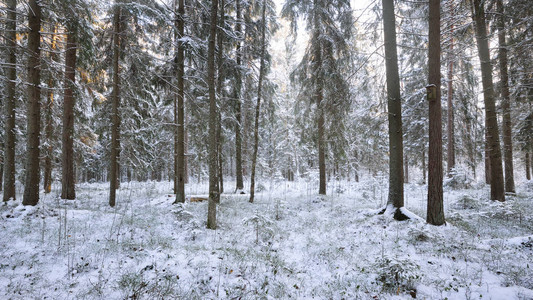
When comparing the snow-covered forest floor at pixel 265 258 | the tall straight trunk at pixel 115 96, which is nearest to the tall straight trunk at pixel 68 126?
the tall straight trunk at pixel 115 96

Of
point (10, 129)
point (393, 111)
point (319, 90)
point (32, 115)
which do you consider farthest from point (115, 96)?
point (393, 111)

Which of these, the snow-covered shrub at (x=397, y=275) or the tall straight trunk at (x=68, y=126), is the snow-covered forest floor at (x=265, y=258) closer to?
the snow-covered shrub at (x=397, y=275)

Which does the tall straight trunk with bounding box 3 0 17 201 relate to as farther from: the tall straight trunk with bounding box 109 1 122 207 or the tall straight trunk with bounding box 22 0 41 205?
the tall straight trunk with bounding box 109 1 122 207

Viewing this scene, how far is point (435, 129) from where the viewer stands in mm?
6297

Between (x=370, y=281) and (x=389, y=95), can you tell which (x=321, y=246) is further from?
(x=389, y=95)

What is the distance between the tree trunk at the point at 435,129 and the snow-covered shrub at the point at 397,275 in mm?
3054

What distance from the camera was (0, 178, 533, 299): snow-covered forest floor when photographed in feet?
12.1

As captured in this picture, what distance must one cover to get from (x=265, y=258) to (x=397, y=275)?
8.70ft

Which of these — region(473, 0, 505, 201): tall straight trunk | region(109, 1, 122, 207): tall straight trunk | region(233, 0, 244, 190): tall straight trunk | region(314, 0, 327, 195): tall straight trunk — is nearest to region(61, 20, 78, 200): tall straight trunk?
region(109, 1, 122, 207): tall straight trunk

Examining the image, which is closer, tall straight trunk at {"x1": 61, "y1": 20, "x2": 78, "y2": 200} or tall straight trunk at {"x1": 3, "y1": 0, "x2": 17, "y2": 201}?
tall straight trunk at {"x1": 3, "y1": 0, "x2": 17, "y2": 201}

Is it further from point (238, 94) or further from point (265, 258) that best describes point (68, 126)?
point (265, 258)

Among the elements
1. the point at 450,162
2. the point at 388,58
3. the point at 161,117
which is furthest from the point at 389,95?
the point at 161,117

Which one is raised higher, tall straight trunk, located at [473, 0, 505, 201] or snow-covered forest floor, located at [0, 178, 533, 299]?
tall straight trunk, located at [473, 0, 505, 201]

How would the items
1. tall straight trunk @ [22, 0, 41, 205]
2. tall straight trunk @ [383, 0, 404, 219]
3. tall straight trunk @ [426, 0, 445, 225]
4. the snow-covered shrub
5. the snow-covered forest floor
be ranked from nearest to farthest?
the snow-covered forest floor
the snow-covered shrub
tall straight trunk @ [426, 0, 445, 225]
tall straight trunk @ [383, 0, 404, 219]
tall straight trunk @ [22, 0, 41, 205]
